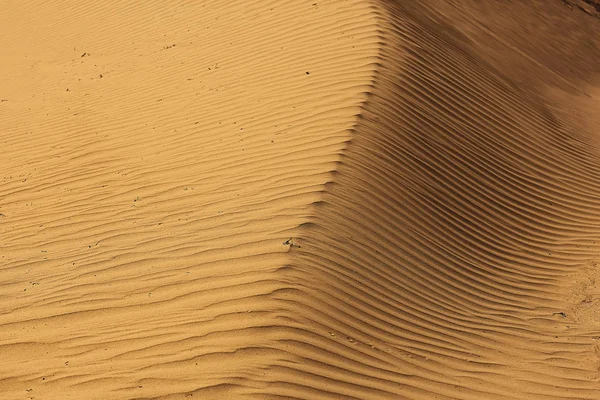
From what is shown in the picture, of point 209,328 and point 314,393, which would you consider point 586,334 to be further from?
point 209,328

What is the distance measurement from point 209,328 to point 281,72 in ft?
12.6

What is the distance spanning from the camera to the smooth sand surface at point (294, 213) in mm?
4320

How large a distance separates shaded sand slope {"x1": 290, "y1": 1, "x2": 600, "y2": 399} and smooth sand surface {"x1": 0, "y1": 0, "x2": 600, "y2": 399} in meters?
0.02

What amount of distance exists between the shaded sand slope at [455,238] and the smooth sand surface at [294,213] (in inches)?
0.8

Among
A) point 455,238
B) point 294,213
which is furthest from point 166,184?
point 455,238

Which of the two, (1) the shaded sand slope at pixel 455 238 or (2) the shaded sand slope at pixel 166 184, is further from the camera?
(1) the shaded sand slope at pixel 455 238

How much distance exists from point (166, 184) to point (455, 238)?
262 centimetres

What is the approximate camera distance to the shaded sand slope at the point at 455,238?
4.58m

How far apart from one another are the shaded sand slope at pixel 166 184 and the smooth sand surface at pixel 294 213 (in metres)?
0.02

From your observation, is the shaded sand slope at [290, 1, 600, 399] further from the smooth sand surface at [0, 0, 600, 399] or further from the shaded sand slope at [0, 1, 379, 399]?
the shaded sand slope at [0, 1, 379, 399]

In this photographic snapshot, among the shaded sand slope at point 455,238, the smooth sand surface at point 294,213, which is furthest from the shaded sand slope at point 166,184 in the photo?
the shaded sand slope at point 455,238

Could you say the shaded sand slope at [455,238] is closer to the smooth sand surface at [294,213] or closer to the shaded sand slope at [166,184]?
the smooth sand surface at [294,213]

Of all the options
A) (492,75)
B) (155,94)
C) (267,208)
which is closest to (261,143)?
(267,208)

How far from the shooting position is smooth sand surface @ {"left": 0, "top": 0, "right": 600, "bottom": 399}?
4.32m
